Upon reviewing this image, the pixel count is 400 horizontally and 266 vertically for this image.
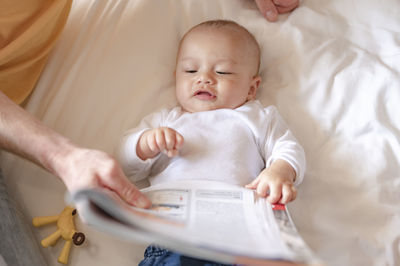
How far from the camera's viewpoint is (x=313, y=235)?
110 centimetres

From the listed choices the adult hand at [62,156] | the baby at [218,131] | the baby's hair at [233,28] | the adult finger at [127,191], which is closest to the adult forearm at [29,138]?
the adult hand at [62,156]

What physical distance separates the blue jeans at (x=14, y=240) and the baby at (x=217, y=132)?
270 millimetres

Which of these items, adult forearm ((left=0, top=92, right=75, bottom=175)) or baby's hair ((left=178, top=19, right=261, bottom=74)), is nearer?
adult forearm ((left=0, top=92, right=75, bottom=175))

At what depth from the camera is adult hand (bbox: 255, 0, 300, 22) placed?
1521 mm

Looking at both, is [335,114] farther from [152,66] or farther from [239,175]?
[152,66]

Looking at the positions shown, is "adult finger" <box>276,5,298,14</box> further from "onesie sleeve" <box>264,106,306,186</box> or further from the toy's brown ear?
the toy's brown ear

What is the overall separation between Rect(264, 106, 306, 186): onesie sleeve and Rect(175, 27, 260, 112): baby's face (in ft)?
0.41

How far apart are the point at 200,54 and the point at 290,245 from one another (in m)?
0.73

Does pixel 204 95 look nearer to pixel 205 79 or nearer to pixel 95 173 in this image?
pixel 205 79

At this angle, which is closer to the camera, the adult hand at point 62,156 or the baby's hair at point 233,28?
the adult hand at point 62,156

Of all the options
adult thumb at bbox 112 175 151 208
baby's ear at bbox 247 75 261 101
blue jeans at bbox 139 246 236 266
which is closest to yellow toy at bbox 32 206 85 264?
blue jeans at bbox 139 246 236 266

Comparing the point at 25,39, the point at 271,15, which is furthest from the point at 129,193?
the point at 271,15

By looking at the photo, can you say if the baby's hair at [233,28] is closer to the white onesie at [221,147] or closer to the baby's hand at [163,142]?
the white onesie at [221,147]

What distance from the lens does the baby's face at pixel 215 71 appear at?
1254 millimetres
